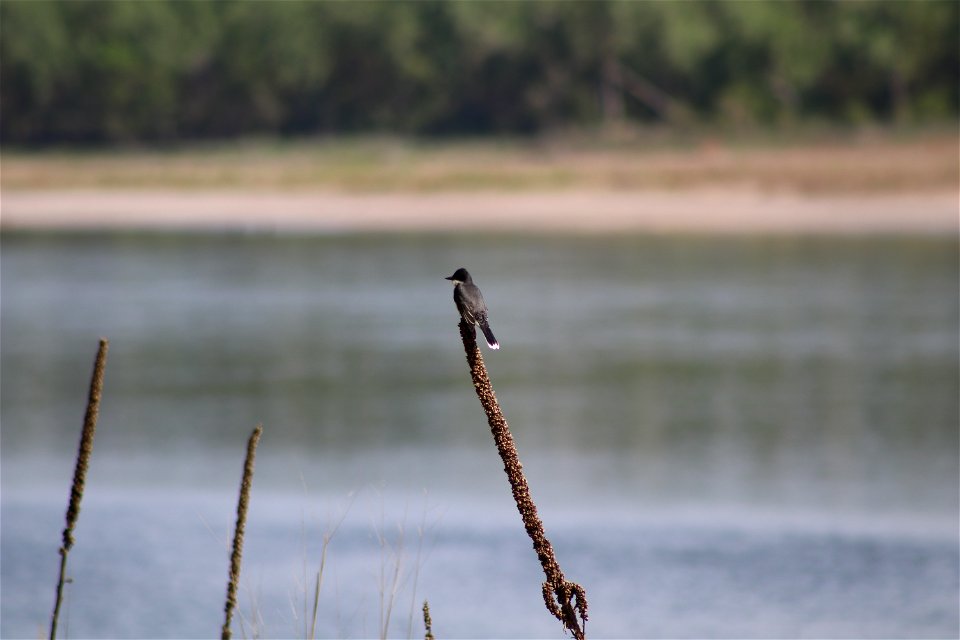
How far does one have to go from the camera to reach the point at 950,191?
3547 centimetres

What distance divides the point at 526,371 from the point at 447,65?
5435 cm

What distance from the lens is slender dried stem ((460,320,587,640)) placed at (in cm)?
268

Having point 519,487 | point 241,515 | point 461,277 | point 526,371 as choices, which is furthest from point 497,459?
point 241,515

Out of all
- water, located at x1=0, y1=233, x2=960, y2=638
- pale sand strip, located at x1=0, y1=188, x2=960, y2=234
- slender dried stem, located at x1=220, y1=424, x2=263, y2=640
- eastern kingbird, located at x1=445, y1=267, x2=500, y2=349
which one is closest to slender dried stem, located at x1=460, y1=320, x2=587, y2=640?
eastern kingbird, located at x1=445, y1=267, x2=500, y2=349

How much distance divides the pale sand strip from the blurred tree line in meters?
19.1

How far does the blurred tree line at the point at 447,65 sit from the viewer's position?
58.2 meters

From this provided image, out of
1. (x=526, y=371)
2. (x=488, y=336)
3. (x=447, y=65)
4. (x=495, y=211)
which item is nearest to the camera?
(x=488, y=336)

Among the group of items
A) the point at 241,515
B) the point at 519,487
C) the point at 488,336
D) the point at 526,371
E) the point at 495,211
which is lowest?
the point at 241,515

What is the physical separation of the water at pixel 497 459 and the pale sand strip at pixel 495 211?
39.5 feet

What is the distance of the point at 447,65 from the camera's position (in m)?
68.6

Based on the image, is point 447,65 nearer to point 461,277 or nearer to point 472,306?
point 461,277

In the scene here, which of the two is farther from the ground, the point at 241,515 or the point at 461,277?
the point at 461,277

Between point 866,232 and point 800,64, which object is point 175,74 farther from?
point 866,232

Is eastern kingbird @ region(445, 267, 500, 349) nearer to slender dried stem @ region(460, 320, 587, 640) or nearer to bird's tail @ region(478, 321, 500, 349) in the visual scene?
bird's tail @ region(478, 321, 500, 349)
